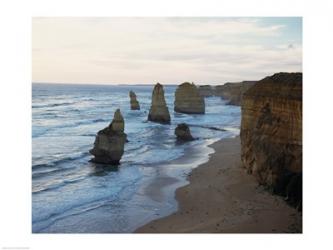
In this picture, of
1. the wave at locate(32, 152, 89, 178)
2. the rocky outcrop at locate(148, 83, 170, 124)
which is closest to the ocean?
the wave at locate(32, 152, 89, 178)

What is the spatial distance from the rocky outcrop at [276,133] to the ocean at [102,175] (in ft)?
8.41

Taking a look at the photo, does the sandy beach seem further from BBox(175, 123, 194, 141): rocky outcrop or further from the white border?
BBox(175, 123, 194, 141): rocky outcrop

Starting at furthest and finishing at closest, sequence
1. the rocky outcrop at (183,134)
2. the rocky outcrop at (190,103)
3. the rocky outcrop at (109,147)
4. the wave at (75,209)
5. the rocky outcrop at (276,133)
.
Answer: the rocky outcrop at (190,103)
the rocky outcrop at (183,134)
the rocky outcrop at (109,147)
the rocky outcrop at (276,133)
the wave at (75,209)

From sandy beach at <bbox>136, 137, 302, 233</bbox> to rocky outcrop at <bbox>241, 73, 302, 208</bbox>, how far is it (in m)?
0.38

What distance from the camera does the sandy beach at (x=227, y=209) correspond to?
10031 mm

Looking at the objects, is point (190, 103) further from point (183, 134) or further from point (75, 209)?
point (75, 209)

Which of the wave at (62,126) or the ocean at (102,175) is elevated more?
the wave at (62,126)

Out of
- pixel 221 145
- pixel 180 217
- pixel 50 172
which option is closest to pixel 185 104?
pixel 221 145

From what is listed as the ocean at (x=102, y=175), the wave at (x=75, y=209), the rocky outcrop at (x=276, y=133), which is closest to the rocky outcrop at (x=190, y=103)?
the ocean at (x=102, y=175)
